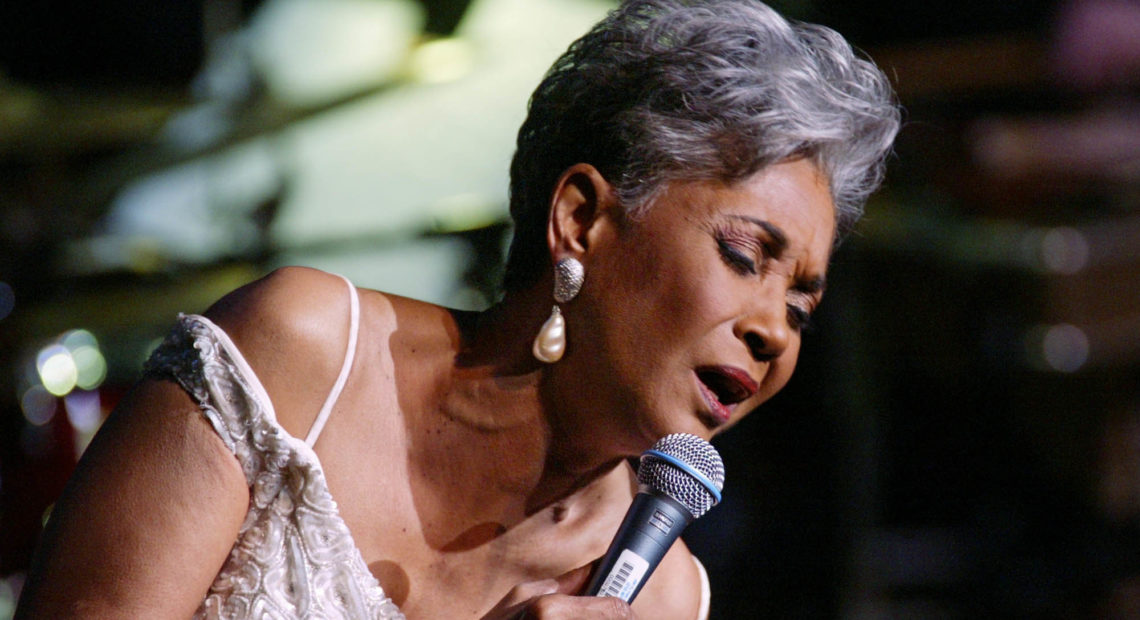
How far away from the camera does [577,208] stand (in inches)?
65.6

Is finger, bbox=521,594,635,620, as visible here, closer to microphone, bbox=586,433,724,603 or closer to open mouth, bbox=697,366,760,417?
microphone, bbox=586,433,724,603

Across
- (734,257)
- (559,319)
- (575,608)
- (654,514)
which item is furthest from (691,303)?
(575,608)

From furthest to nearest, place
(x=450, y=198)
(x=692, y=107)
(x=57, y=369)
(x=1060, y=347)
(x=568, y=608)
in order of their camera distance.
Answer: (x=1060, y=347) → (x=450, y=198) → (x=57, y=369) → (x=692, y=107) → (x=568, y=608)

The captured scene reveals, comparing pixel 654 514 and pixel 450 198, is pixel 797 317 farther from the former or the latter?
pixel 450 198

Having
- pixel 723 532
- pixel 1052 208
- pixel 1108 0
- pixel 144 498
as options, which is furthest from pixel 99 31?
pixel 1052 208

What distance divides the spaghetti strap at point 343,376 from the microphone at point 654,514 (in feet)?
1.46

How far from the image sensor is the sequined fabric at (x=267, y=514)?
4.78 feet

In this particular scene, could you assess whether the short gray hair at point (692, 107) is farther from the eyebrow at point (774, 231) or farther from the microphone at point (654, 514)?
the microphone at point (654, 514)

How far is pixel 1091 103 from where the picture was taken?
Result: 4.91 meters

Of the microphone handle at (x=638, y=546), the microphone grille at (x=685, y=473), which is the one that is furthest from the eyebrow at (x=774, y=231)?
the microphone handle at (x=638, y=546)

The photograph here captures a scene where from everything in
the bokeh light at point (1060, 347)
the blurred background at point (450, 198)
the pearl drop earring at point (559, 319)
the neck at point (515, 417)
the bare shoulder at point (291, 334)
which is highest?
the bare shoulder at point (291, 334)

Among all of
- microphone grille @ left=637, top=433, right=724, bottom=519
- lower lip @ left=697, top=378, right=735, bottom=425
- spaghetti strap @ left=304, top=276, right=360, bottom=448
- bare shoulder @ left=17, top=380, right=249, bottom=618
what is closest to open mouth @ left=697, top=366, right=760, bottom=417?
lower lip @ left=697, top=378, right=735, bottom=425

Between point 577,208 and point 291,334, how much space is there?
46 centimetres

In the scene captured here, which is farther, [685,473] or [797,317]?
[797,317]
